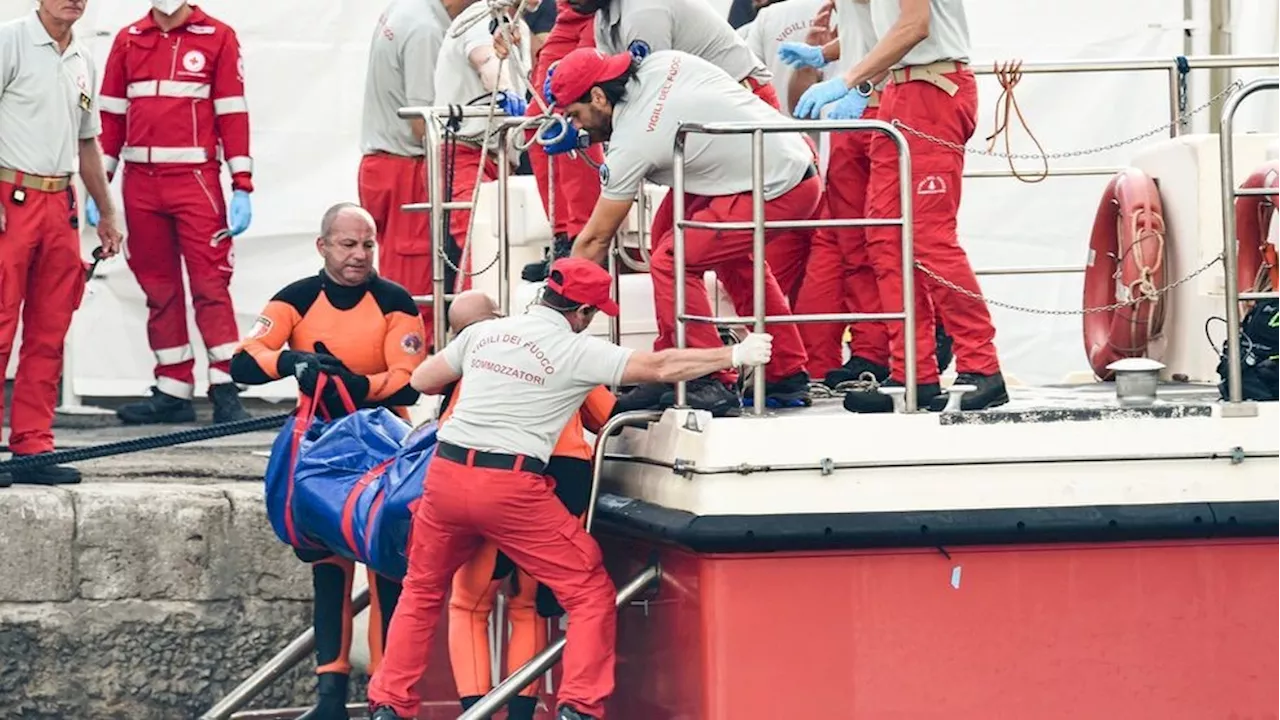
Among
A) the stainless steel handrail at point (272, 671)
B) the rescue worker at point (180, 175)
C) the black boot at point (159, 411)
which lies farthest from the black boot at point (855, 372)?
the black boot at point (159, 411)

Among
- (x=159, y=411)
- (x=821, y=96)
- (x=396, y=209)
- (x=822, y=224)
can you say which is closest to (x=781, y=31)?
(x=396, y=209)

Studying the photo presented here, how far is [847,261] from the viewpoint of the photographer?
7.92 metres

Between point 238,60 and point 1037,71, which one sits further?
point 238,60

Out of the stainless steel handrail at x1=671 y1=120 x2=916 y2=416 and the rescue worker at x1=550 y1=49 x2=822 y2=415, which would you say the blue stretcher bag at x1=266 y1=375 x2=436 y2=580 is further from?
the stainless steel handrail at x1=671 y1=120 x2=916 y2=416

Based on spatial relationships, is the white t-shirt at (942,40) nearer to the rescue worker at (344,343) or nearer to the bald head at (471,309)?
the bald head at (471,309)

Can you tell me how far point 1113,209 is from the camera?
28.3 ft

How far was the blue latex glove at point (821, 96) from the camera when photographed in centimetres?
707

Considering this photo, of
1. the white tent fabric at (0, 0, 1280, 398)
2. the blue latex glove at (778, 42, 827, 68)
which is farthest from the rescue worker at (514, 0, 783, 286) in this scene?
the white tent fabric at (0, 0, 1280, 398)

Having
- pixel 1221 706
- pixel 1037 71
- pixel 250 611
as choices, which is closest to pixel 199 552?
pixel 250 611

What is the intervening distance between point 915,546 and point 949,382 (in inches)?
81.8

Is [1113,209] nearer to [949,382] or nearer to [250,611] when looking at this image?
[949,382]

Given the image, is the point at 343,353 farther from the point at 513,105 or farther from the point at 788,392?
the point at 788,392

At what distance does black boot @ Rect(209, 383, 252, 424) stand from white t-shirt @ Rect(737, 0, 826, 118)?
252 centimetres

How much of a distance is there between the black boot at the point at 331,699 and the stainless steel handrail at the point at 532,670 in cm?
115
